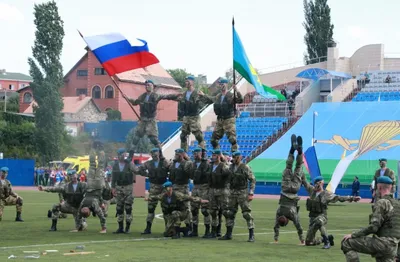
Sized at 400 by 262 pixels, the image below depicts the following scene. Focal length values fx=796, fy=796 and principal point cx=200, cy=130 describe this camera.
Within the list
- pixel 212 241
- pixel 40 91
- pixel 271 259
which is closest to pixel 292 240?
pixel 212 241

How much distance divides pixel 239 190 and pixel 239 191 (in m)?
0.03

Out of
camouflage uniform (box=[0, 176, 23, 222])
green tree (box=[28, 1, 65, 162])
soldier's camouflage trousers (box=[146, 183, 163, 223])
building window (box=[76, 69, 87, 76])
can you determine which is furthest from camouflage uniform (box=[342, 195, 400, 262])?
building window (box=[76, 69, 87, 76])

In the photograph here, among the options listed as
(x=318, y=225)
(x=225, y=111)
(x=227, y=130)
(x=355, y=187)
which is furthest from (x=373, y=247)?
(x=355, y=187)

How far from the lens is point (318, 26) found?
251ft

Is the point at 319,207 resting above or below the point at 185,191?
below

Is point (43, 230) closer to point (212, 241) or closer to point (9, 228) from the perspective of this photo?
point (9, 228)

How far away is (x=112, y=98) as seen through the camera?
8681 centimetres

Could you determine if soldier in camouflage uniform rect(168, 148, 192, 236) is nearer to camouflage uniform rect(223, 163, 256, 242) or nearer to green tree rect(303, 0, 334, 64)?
camouflage uniform rect(223, 163, 256, 242)

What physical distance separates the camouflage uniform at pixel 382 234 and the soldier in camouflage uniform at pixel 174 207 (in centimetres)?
890

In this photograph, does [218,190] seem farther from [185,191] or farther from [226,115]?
[226,115]

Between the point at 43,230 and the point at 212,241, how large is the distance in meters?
5.27

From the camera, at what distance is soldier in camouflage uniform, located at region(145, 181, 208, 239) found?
20672 millimetres

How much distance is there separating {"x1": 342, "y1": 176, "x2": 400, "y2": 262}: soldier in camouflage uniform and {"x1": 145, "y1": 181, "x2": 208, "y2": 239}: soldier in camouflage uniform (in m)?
8.89

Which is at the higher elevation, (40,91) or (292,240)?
(40,91)
